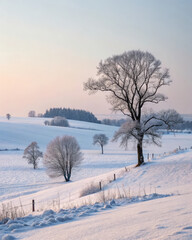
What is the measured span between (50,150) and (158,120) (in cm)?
2287

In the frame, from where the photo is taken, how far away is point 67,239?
13.0 ft

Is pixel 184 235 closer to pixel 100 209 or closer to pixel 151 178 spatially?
pixel 100 209

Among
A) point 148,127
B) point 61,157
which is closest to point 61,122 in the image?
point 61,157

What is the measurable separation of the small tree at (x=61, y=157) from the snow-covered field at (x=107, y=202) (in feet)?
8.99

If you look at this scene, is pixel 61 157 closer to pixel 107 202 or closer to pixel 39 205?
pixel 39 205

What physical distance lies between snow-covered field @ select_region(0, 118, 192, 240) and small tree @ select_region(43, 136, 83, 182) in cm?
274

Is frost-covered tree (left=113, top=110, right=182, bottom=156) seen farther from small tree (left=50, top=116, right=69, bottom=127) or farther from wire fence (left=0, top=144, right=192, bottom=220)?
small tree (left=50, top=116, right=69, bottom=127)

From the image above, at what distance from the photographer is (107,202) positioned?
27.8 ft

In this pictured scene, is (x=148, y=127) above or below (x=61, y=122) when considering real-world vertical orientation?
below

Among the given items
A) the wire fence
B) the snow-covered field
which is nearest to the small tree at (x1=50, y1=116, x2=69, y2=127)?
the snow-covered field

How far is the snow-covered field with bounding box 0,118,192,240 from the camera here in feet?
13.9

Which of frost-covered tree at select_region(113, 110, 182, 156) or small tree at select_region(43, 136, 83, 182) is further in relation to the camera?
small tree at select_region(43, 136, 83, 182)

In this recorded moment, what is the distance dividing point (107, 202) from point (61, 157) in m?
32.2

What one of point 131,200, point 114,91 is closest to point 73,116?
point 114,91
